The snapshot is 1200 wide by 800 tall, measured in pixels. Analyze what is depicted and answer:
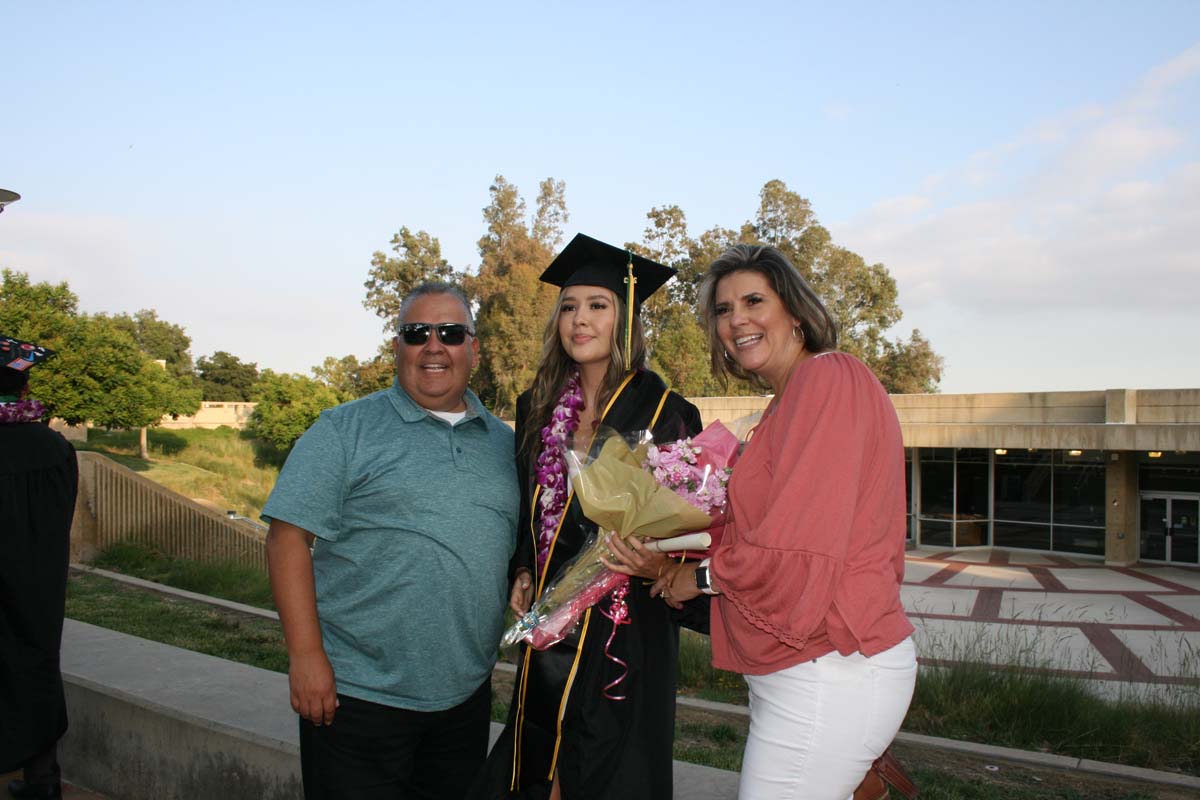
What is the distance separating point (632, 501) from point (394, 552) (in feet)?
2.78

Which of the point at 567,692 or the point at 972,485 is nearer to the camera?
the point at 567,692

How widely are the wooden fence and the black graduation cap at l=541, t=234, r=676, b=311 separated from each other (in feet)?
33.1

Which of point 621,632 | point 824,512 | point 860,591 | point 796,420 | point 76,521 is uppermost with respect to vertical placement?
point 796,420

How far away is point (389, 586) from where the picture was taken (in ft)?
8.76

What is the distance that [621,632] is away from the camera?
264cm

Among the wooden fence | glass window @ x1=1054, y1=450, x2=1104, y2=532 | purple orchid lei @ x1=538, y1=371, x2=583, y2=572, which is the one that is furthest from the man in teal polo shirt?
glass window @ x1=1054, y1=450, x2=1104, y2=532

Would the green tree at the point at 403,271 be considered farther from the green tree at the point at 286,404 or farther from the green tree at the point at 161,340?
the green tree at the point at 161,340

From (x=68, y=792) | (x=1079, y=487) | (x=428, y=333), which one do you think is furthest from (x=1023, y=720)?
(x=1079, y=487)

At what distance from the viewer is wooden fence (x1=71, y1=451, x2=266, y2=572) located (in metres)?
11.9

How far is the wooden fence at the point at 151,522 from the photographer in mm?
11883

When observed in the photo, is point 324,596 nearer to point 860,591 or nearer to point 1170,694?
point 860,591

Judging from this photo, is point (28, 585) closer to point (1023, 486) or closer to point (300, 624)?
point (300, 624)

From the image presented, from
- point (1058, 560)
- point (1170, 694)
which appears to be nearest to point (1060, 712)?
point (1170, 694)

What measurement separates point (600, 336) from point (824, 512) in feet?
4.10
